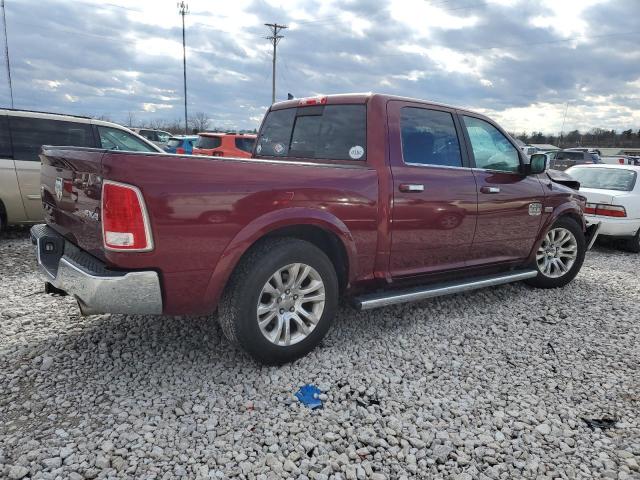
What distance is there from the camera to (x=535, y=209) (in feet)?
Result: 15.0

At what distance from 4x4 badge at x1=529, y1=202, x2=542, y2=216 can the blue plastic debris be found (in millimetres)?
2942

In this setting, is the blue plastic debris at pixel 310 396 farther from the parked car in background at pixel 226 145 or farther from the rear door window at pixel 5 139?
the parked car in background at pixel 226 145

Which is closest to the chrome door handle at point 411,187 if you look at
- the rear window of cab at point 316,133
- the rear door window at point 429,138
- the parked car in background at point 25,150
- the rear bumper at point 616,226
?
the rear door window at point 429,138

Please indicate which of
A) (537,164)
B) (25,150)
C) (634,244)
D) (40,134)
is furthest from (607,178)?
(25,150)

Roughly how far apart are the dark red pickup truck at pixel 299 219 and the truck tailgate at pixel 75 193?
0.02 meters

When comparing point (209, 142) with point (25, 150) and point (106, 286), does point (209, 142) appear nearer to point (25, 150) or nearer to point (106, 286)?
point (25, 150)

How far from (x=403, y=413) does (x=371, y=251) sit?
1169 mm

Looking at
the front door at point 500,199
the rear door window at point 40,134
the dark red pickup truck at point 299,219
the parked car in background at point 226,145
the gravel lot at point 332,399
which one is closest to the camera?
the gravel lot at point 332,399

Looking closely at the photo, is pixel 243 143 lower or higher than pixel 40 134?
lower

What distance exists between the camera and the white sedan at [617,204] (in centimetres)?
730

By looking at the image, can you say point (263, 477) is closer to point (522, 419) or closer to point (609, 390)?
point (522, 419)

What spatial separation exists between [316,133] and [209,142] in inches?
364

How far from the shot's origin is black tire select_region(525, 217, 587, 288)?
5023 millimetres

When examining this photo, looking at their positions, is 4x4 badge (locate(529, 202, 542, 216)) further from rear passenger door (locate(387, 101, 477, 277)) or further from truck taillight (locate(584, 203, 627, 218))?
truck taillight (locate(584, 203, 627, 218))
